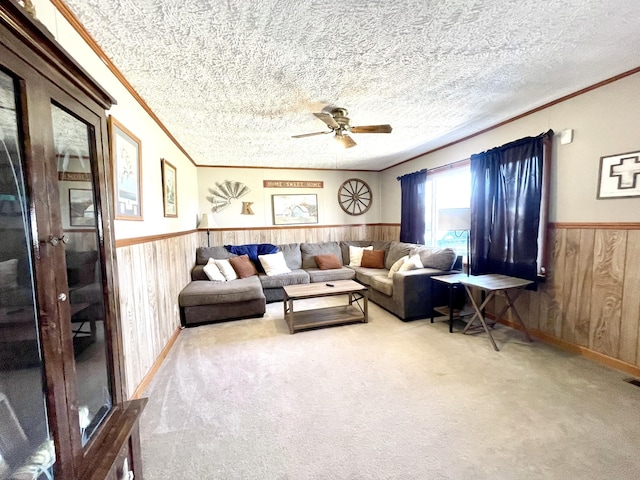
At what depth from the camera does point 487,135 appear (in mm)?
3215

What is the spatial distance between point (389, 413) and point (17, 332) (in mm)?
1877

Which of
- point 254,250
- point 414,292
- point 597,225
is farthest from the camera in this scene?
point 254,250

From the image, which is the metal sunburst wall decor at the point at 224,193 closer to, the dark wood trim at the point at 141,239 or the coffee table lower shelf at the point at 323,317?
the dark wood trim at the point at 141,239

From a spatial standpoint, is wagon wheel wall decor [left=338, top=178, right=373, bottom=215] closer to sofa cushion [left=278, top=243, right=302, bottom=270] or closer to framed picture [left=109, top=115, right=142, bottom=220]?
sofa cushion [left=278, top=243, right=302, bottom=270]

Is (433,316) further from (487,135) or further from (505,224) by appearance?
(487,135)

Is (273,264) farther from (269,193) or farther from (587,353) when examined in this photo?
(587,353)

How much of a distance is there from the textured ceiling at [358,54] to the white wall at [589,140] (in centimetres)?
17

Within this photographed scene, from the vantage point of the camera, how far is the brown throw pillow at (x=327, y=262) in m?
4.80

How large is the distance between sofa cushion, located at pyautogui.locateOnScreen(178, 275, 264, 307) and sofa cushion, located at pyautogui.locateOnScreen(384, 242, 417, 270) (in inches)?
88.5

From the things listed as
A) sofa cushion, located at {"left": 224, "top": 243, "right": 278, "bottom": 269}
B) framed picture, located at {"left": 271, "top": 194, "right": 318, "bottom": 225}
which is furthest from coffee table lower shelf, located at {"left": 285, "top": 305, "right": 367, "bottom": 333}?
framed picture, located at {"left": 271, "top": 194, "right": 318, "bottom": 225}

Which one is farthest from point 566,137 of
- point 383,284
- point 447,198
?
point 383,284

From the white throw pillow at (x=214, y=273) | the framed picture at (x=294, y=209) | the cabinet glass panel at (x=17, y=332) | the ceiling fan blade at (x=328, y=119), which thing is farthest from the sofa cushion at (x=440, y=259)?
the cabinet glass panel at (x=17, y=332)

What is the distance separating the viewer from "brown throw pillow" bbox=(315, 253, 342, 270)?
15.8ft

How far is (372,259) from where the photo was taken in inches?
189
